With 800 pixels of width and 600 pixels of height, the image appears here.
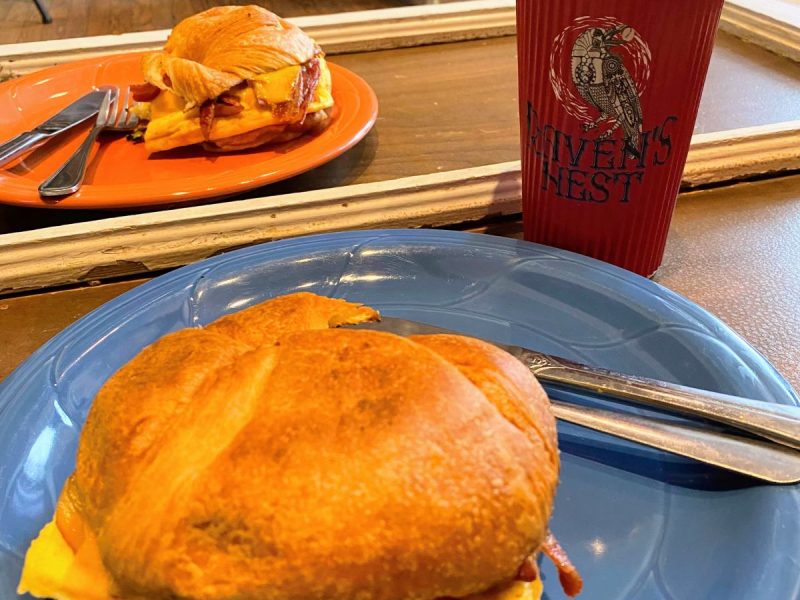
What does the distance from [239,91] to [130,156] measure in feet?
0.82

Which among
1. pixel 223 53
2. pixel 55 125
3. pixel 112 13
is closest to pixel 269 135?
pixel 223 53

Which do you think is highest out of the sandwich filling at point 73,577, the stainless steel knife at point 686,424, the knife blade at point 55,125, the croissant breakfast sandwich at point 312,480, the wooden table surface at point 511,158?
the croissant breakfast sandwich at point 312,480

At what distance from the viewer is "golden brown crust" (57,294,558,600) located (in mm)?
442

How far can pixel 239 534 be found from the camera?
1.45 feet

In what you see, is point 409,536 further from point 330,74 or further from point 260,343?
point 330,74

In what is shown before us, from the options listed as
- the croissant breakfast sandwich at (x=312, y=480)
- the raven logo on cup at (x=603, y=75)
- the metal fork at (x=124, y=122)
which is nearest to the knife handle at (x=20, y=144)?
the metal fork at (x=124, y=122)

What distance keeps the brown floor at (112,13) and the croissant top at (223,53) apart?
1.14m

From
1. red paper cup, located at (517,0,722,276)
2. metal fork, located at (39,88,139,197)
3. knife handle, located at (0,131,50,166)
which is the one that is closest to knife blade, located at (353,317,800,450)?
red paper cup, located at (517,0,722,276)

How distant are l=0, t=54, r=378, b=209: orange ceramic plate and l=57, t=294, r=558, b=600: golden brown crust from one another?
643mm

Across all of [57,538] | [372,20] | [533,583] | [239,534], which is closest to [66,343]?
[57,538]

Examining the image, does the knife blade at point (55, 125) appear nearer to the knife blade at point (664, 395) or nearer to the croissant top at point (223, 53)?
the croissant top at point (223, 53)

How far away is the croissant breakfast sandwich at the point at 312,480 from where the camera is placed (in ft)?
1.45

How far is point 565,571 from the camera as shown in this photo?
542mm

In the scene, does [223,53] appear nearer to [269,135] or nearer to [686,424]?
[269,135]
